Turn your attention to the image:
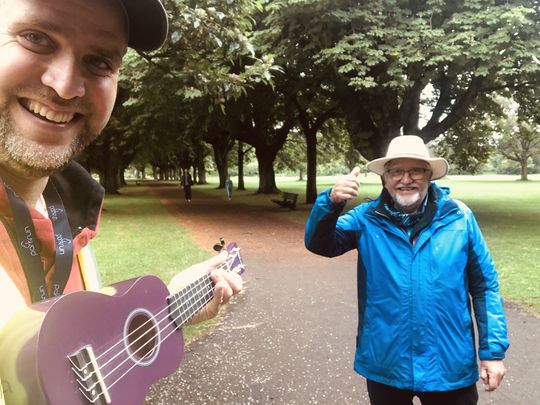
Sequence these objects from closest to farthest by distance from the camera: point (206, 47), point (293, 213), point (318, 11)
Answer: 1. point (206, 47)
2. point (318, 11)
3. point (293, 213)

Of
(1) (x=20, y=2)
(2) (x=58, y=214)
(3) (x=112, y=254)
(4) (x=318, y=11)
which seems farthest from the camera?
(4) (x=318, y=11)

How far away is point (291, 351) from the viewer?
15.0 ft

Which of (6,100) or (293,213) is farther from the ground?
(6,100)

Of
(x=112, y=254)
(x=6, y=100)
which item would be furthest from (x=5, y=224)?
(x=112, y=254)

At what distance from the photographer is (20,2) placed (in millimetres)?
1069

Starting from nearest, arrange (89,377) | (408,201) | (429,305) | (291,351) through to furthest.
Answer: (89,377)
(429,305)
(408,201)
(291,351)

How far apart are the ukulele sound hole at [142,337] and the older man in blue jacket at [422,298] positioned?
4.84 ft

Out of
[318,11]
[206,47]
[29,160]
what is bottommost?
[29,160]

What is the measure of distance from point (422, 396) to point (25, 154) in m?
2.48

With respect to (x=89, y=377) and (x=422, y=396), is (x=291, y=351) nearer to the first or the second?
(x=422, y=396)

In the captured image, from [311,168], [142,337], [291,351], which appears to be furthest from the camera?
[311,168]

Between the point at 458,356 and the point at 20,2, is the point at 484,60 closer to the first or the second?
the point at 458,356

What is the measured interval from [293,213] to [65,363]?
16.6 metres

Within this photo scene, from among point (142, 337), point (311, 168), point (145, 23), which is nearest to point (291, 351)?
point (142, 337)
